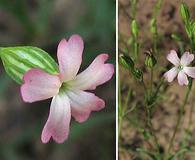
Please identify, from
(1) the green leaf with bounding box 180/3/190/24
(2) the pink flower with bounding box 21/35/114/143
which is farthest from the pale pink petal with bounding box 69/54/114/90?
(1) the green leaf with bounding box 180/3/190/24

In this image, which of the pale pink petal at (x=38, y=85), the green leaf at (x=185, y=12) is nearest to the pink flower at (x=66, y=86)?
the pale pink petal at (x=38, y=85)

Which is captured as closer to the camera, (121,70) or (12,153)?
(121,70)

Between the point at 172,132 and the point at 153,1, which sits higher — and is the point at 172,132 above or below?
below

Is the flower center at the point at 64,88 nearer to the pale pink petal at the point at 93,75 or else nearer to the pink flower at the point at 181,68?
the pale pink petal at the point at 93,75

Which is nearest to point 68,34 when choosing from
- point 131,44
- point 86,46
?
point 86,46

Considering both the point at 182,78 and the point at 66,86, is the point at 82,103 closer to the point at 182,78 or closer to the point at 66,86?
the point at 66,86

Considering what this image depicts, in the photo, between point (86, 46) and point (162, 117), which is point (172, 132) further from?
point (86, 46)

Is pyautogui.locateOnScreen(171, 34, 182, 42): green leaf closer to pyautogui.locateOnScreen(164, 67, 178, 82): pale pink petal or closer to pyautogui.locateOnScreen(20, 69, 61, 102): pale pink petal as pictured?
pyautogui.locateOnScreen(164, 67, 178, 82): pale pink petal

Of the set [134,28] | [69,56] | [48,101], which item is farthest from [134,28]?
[48,101]
